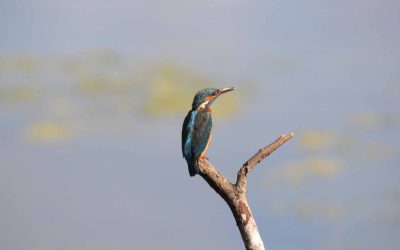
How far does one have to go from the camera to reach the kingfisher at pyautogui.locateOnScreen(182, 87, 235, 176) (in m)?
10.7

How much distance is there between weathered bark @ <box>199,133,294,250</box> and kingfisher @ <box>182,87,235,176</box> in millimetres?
518

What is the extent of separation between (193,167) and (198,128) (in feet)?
2.81

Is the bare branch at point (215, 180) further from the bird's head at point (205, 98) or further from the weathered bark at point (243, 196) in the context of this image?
the bird's head at point (205, 98)

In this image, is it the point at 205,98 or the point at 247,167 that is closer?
the point at 247,167

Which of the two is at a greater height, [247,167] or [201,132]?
[201,132]

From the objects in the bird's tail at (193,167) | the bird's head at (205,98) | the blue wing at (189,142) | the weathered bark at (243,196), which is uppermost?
the bird's head at (205,98)

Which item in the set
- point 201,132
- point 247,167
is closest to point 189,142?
point 201,132

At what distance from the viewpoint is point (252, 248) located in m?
9.94

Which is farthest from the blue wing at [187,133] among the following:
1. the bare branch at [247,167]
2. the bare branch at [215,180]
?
the bare branch at [247,167]

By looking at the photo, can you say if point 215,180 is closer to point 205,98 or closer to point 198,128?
point 198,128

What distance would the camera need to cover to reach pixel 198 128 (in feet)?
36.6

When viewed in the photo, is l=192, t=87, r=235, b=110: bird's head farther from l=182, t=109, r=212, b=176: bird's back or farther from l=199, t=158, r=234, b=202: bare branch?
l=199, t=158, r=234, b=202: bare branch

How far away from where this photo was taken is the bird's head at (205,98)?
1146cm

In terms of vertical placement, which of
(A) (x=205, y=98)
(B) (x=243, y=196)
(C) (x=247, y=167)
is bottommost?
(B) (x=243, y=196)
